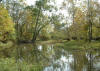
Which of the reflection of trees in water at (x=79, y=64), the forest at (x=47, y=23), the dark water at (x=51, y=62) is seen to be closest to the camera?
the reflection of trees in water at (x=79, y=64)

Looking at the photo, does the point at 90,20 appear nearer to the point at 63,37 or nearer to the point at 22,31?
the point at 63,37

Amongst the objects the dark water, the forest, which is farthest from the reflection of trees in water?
the forest

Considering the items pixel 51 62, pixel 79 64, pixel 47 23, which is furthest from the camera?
pixel 47 23

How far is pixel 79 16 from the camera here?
3469 centimetres

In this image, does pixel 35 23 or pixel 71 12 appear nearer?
pixel 71 12

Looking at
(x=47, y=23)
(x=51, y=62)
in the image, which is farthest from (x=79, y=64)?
(x=47, y=23)

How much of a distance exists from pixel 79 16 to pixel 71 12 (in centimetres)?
1170

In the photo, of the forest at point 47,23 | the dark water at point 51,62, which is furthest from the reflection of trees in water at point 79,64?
the forest at point 47,23

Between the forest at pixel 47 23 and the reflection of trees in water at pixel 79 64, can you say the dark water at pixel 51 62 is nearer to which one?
the reflection of trees in water at pixel 79 64

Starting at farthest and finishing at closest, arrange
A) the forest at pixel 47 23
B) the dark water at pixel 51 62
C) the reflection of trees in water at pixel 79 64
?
the forest at pixel 47 23
the dark water at pixel 51 62
the reflection of trees in water at pixel 79 64

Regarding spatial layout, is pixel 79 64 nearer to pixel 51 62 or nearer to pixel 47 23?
pixel 51 62

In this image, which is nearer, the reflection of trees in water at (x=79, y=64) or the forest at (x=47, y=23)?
the reflection of trees in water at (x=79, y=64)

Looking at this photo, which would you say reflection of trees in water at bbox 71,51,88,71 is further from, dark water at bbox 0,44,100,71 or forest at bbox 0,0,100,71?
forest at bbox 0,0,100,71

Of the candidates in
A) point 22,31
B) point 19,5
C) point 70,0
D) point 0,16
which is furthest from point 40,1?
point 0,16
